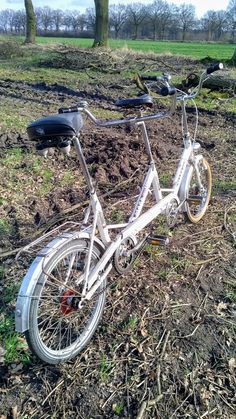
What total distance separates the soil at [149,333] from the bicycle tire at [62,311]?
0.39 ft

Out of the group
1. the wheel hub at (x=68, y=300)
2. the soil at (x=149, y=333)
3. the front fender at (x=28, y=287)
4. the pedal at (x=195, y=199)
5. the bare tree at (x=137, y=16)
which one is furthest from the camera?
the bare tree at (x=137, y=16)

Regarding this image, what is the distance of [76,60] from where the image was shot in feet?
49.7

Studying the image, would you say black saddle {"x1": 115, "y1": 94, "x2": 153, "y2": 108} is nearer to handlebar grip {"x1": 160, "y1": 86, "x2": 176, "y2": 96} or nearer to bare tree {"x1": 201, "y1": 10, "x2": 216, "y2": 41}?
handlebar grip {"x1": 160, "y1": 86, "x2": 176, "y2": 96}

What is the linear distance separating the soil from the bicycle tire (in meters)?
0.12

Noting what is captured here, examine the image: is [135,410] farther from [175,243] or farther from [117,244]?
[175,243]

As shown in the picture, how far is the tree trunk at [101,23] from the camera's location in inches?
773

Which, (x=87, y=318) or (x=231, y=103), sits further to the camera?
(x=231, y=103)

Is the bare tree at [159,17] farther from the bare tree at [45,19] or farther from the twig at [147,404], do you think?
the twig at [147,404]

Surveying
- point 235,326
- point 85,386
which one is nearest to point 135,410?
point 85,386

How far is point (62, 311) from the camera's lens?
8.80ft

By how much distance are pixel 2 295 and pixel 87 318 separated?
2.58 feet

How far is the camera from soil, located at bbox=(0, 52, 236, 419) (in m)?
2.47

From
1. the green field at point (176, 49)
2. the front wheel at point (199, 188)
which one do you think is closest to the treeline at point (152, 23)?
the green field at point (176, 49)

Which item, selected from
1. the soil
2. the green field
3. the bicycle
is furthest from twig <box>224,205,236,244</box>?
the green field
